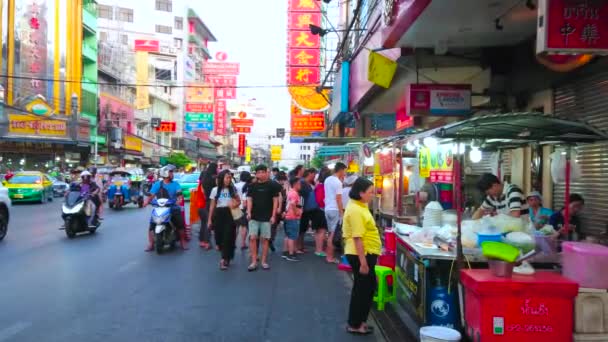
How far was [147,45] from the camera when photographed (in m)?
66.1

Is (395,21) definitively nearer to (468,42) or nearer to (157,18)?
(468,42)

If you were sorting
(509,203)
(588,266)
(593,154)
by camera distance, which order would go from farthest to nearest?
(593,154)
(509,203)
(588,266)

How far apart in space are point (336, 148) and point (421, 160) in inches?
249

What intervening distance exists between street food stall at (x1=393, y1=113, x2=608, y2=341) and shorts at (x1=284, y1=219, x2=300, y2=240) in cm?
396

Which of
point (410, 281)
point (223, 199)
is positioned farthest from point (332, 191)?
point (410, 281)

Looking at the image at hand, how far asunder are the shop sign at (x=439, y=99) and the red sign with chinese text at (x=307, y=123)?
21.3m

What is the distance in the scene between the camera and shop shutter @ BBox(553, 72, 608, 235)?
26.5ft

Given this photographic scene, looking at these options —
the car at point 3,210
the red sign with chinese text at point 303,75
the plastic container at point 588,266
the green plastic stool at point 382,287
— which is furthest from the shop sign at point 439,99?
the red sign with chinese text at point 303,75

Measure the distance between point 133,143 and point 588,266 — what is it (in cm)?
4775

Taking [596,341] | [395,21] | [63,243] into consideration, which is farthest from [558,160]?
[63,243]

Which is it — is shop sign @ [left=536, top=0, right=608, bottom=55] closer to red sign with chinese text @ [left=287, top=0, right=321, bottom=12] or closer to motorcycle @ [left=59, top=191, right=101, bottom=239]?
motorcycle @ [left=59, top=191, right=101, bottom=239]

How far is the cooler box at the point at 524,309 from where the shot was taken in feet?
15.9

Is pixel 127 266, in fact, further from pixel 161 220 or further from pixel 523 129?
pixel 523 129

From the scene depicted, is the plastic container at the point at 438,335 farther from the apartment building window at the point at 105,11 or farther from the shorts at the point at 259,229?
the apartment building window at the point at 105,11
